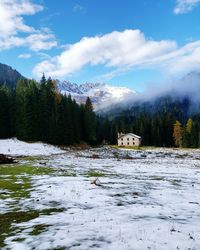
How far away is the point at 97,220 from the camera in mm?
14203

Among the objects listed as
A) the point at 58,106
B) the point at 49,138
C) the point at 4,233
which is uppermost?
the point at 58,106

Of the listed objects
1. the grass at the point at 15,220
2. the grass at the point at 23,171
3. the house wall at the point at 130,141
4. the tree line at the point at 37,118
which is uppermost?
the tree line at the point at 37,118

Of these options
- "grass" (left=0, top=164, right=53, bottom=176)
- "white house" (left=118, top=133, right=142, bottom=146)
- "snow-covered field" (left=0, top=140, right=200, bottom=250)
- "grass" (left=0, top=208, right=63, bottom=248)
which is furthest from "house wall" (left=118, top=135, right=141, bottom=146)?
"grass" (left=0, top=208, right=63, bottom=248)

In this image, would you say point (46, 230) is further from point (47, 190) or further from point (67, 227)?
point (47, 190)

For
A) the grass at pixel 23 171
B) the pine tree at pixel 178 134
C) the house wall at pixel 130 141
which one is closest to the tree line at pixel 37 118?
the house wall at pixel 130 141

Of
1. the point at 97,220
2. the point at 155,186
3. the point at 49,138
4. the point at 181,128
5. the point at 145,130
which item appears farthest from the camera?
the point at 145,130

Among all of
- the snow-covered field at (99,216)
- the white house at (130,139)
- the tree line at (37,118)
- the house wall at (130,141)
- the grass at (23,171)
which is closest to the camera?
the snow-covered field at (99,216)

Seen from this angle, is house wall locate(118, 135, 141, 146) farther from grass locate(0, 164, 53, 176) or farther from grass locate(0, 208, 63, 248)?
grass locate(0, 208, 63, 248)

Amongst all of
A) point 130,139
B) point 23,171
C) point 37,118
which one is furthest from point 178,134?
point 23,171

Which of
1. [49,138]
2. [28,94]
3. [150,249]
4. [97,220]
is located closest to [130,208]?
[97,220]

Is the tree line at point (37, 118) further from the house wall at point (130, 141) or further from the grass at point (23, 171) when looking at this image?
the grass at point (23, 171)

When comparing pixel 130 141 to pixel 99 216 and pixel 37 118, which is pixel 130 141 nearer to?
pixel 37 118

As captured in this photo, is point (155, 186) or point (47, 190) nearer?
point (47, 190)

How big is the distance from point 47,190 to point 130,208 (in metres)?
7.28
